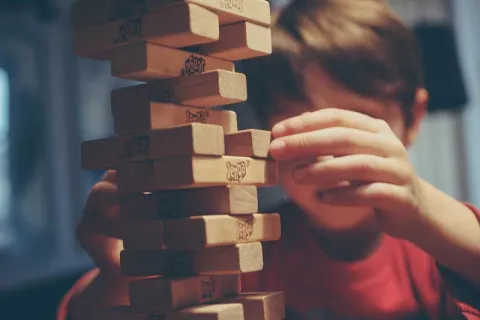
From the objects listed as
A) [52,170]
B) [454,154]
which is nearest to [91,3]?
[52,170]

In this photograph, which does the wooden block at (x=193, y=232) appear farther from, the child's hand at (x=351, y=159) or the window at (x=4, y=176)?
the window at (x=4, y=176)

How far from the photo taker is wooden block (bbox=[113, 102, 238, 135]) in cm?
78

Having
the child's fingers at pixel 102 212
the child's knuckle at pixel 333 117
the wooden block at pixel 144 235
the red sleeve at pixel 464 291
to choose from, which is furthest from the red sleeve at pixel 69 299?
the red sleeve at pixel 464 291

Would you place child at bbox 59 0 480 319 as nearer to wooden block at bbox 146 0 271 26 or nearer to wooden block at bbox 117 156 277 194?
wooden block at bbox 117 156 277 194

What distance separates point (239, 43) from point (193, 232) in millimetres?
268

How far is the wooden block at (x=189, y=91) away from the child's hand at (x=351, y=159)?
0.09 m

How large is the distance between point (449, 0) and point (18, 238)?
183 centimetres

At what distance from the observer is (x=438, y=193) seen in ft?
3.06

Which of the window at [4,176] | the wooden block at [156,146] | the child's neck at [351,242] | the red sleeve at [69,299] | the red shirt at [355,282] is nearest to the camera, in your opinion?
the wooden block at [156,146]

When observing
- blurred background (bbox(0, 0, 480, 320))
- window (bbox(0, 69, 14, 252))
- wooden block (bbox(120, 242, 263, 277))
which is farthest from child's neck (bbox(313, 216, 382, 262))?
window (bbox(0, 69, 14, 252))

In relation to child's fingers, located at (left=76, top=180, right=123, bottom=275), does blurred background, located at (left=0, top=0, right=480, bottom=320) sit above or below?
above

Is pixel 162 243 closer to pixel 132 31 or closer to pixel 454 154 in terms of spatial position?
pixel 132 31

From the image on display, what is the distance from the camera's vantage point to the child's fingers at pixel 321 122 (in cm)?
84

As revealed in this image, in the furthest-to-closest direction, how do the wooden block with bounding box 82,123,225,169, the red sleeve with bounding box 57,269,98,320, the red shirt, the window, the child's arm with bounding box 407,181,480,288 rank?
the window, the red shirt, the red sleeve with bounding box 57,269,98,320, the child's arm with bounding box 407,181,480,288, the wooden block with bounding box 82,123,225,169
